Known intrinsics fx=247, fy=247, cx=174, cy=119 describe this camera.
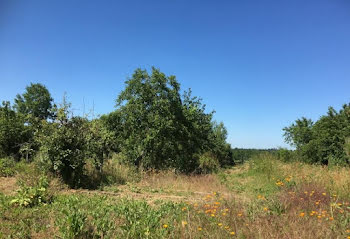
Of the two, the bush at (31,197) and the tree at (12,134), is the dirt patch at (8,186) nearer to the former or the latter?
the bush at (31,197)

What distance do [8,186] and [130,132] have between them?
7.06 meters

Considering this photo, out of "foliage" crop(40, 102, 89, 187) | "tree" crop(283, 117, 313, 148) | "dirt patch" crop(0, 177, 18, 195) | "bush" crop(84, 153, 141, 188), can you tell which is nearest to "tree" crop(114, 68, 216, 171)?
"bush" crop(84, 153, 141, 188)

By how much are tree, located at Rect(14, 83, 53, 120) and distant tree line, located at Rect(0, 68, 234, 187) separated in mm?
26896

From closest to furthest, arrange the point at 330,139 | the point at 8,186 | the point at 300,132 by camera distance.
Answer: the point at 8,186, the point at 330,139, the point at 300,132

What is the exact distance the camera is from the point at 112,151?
476 inches

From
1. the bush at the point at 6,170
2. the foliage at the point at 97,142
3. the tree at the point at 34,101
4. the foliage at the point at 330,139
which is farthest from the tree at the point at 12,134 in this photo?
the tree at the point at 34,101

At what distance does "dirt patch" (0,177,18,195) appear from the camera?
6911mm

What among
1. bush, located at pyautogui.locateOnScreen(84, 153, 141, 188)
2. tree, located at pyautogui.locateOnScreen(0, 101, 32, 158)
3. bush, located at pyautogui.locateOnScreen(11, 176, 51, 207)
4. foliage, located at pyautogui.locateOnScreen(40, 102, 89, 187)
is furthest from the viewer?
tree, located at pyautogui.locateOnScreen(0, 101, 32, 158)

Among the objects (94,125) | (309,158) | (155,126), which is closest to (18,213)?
(94,125)

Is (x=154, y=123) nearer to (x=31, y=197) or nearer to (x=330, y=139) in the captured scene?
(x=31, y=197)

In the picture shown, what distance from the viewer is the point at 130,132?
46.0 ft

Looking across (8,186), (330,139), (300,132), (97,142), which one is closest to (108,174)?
(97,142)

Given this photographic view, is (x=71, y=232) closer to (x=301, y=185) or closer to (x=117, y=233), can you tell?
(x=117, y=233)

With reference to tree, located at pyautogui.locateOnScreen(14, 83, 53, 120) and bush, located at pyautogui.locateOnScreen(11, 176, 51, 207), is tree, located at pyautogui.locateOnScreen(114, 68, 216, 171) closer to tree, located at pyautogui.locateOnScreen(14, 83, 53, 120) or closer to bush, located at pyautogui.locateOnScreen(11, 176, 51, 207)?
bush, located at pyautogui.locateOnScreen(11, 176, 51, 207)
